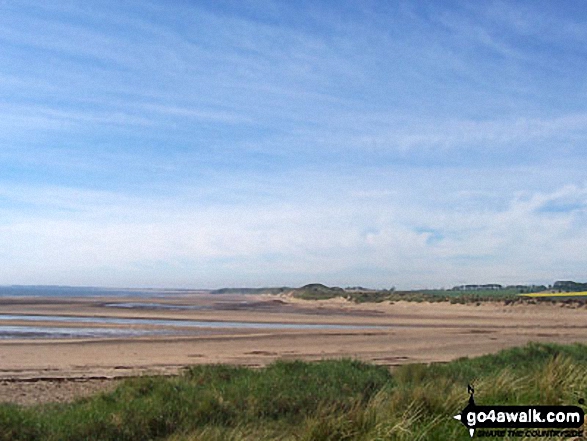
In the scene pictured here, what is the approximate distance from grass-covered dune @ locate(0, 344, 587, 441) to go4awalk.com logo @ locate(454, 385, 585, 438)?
1.02 ft

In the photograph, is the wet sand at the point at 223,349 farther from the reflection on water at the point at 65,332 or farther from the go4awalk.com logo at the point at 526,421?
the go4awalk.com logo at the point at 526,421

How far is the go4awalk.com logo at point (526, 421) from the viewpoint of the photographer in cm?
654

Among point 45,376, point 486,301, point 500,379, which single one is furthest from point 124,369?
point 486,301

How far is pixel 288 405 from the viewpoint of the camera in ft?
39.4

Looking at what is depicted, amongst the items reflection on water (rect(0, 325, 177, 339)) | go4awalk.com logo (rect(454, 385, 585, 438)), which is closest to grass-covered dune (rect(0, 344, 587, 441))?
go4awalk.com logo (rect(454, 385, 585, 438))

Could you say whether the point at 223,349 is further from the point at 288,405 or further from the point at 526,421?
the point at 526,421

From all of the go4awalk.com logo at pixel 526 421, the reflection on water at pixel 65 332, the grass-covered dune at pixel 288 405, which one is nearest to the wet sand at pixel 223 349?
the reflection on water at pixel 65 332

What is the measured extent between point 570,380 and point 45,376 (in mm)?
14710

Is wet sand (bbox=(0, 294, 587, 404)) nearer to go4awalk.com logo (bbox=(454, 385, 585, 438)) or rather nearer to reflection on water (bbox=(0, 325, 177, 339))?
reflection on water (bbox=(0, 325, 177, 339))

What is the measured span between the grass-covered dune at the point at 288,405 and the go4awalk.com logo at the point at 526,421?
31 centimetres

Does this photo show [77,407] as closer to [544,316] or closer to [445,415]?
[445,415]

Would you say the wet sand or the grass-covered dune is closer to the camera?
the grass-covered dune

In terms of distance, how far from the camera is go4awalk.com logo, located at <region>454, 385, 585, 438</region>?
6.54 m

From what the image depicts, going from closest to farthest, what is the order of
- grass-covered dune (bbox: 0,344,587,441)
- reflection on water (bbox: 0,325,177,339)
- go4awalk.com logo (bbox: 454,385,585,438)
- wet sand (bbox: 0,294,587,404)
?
go4awalk.com logo (bbox: 454,385,585,438) → grass-covered dune (bbox: 0,344,587,441) → wet sand (bbox: 0,294,587,404) → reflection on water (bbox: 0,325,177,339)
